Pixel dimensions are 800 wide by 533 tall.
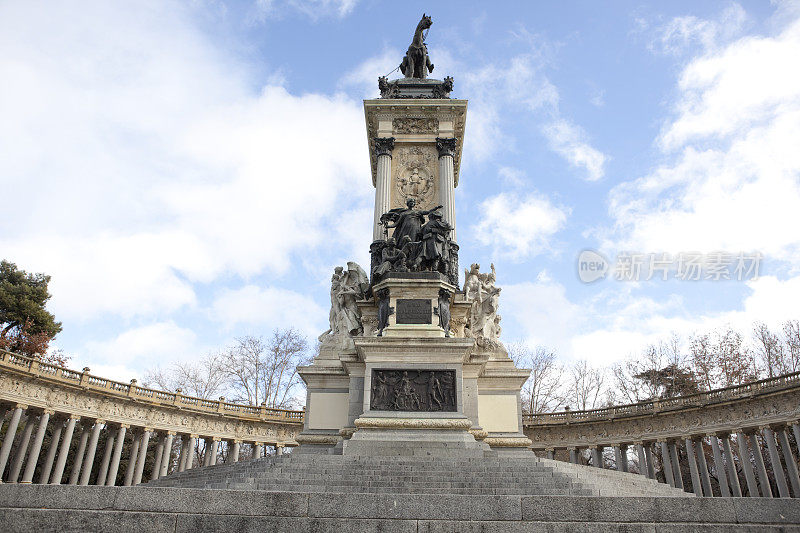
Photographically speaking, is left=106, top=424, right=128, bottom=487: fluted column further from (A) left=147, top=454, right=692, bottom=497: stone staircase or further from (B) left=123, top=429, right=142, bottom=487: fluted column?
(A) left=147, top=454, right=692, bottom=497: stone staircase

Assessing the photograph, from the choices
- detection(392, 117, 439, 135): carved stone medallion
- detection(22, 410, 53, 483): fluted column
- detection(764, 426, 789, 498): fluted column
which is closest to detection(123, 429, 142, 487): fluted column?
detection(22, 410, 53, 483): fluted column

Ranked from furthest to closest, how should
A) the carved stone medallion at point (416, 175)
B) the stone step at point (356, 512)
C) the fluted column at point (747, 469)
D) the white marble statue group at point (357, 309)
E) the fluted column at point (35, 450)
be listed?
the fluted column at point (35, 450) < the fluted column at point (747, 469) < the carved stone medallion at point (416, 175) < the white marble statue group at point (357, 309) < the stone step at point (356, 512)

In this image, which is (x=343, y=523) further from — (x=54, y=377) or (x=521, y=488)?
(x=54, y=377)

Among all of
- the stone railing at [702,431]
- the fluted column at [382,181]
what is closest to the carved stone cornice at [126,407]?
the stone railing at [702,431]

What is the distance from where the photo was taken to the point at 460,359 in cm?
1327

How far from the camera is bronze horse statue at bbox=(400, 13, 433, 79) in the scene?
2345 cm

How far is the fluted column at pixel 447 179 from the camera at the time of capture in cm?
1851

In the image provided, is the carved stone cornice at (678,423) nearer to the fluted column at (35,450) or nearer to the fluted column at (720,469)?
the fluted column at (720,469)

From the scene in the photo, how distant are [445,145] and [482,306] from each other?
708cm

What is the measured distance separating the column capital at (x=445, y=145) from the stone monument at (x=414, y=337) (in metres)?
0.04

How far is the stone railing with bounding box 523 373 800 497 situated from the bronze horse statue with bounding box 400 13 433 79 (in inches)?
846

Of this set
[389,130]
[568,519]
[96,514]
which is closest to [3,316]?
[389,130]

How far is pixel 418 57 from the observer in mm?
23594

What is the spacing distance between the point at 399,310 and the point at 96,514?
911 centimetres
